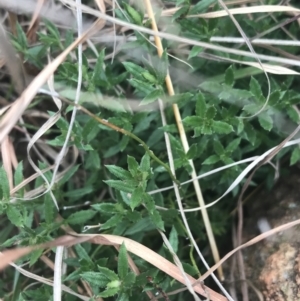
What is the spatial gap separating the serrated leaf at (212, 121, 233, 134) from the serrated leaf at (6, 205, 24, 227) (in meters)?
0.48

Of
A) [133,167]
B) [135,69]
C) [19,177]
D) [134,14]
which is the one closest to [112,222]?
[133,167]

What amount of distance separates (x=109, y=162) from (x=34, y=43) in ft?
1.29

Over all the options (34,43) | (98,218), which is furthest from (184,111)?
(34,43)

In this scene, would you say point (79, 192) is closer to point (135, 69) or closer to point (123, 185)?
point (123, 185)

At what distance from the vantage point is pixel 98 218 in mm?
1216

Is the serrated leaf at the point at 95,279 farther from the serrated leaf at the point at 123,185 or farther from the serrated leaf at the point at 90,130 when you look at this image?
the serrated leaf at the point at 90,130

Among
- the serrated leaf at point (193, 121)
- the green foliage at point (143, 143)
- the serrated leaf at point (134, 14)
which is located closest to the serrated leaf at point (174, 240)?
the green foliage at point (143, 143)

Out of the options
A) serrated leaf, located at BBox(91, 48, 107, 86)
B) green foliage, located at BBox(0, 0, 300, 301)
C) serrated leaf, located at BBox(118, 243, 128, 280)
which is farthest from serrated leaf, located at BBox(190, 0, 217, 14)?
serrated leaf, located at BBox(118, 243, 128, 280)

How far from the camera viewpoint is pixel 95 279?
95 cm

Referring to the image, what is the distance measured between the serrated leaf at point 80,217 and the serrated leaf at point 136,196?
0.16m

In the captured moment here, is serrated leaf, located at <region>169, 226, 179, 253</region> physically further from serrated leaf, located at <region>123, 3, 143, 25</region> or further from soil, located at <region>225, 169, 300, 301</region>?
serrated leaf, located at <region>123, 3, 143, 25</region>

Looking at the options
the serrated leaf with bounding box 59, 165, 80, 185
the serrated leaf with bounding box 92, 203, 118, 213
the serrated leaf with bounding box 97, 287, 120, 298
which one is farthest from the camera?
the serrated leaf with bounding box 59, 165, 80, 185

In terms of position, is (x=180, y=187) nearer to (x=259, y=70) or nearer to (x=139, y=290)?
(x=139, y=290)

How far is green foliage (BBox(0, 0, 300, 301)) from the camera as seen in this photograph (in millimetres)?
1012
